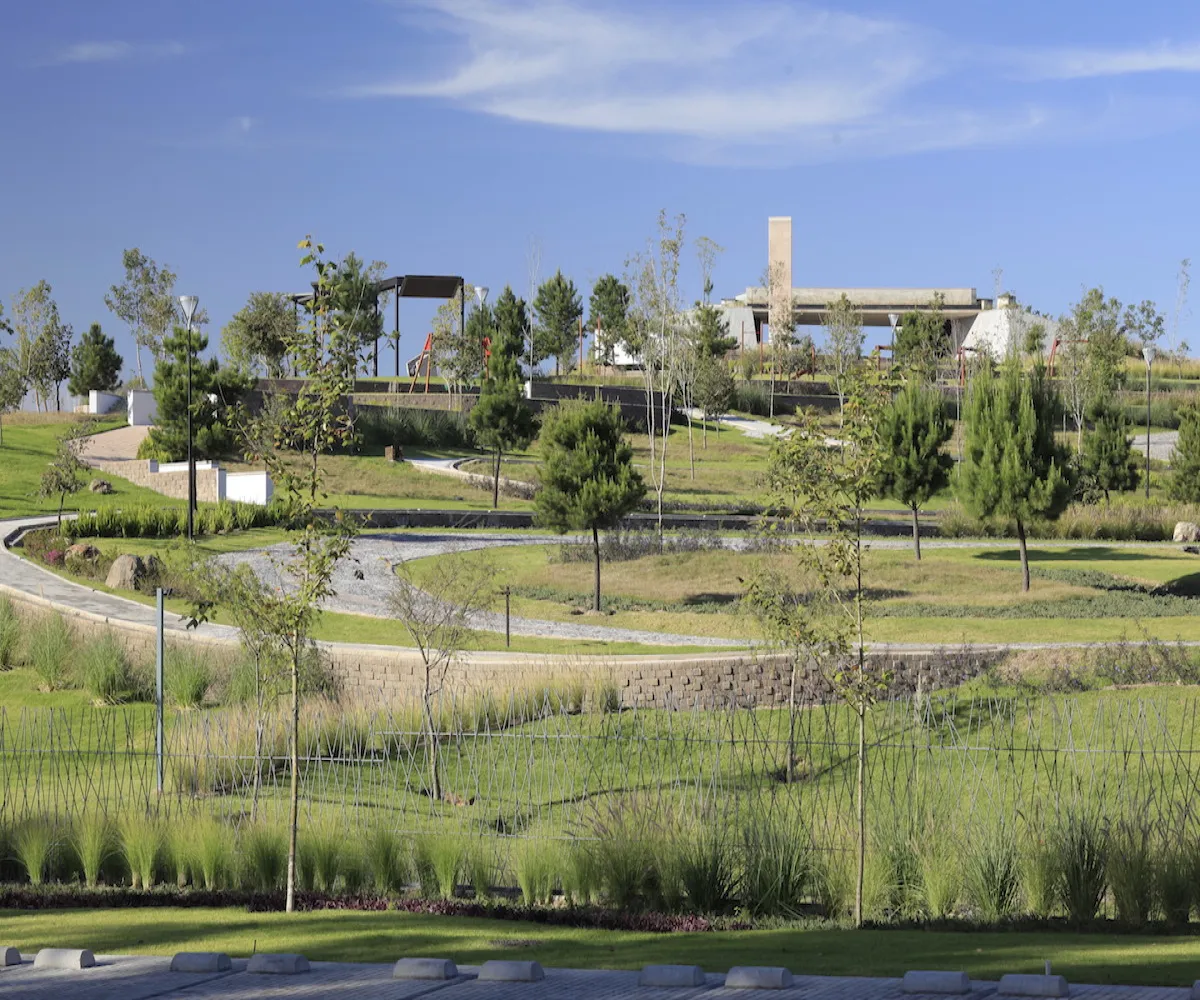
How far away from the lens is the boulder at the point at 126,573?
25844 mm

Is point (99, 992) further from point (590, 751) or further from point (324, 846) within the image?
point (590, 751)

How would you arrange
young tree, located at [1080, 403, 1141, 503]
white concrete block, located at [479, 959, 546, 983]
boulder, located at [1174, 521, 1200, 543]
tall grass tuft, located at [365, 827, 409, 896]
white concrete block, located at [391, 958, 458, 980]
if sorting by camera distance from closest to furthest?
white concrete block, located at [479, 959, 546, 983] → white concrete block, located at [391, 958, 458, 980] → tall grass tuft, located at [365, 827, 409, 896] → boulder, located at [1174, 521, 1200, 543] → young tree, located at [1080, 403, 1141, 503]

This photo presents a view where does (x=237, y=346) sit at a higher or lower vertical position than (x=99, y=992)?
higher

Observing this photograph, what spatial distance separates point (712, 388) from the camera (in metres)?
56.5

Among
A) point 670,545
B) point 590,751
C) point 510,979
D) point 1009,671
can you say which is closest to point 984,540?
point 670,545

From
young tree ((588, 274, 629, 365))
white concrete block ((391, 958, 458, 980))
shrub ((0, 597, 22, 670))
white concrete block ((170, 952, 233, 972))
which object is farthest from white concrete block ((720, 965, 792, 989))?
young tree ((588, 274, 629, 365))

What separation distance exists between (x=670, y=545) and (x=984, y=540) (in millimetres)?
9038

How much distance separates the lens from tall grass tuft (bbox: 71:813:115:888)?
11245 mm

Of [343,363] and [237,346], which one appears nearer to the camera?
[343,363]

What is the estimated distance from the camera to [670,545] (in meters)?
30.8

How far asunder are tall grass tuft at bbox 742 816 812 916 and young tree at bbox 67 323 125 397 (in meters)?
56.4

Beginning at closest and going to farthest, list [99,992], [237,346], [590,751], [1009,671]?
[99,992] → [590,751] → [1009,671] → [237,346]

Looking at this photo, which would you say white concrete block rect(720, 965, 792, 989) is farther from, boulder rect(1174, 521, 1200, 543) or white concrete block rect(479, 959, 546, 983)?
boulder rect(1174, 521, 1200, 543)

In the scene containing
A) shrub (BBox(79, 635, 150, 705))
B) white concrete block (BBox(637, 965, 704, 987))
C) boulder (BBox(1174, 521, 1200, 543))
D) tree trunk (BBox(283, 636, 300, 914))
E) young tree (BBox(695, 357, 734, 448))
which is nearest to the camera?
white concrete block (BBox(637, 965, 704, 987))
